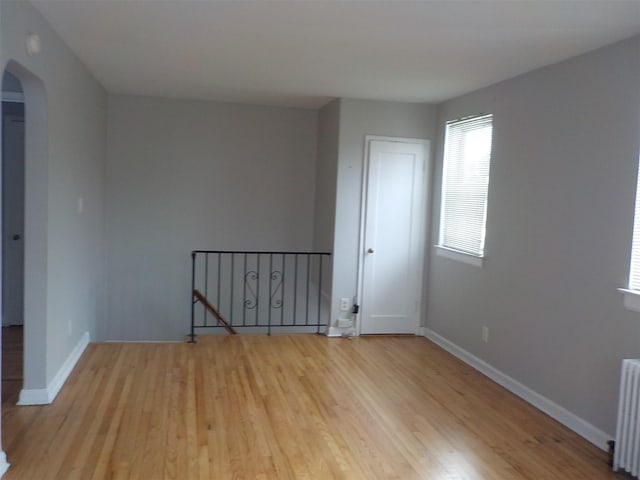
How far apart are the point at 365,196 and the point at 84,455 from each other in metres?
3.57

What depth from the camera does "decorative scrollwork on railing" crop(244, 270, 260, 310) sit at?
6.69m

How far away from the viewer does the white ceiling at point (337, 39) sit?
9.53 feet

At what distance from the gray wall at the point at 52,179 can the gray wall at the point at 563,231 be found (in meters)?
3.36

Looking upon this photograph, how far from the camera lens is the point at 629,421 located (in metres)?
2.95

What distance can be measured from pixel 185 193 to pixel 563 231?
4194 mm

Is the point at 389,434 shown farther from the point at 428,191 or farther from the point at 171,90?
the point at 171,90

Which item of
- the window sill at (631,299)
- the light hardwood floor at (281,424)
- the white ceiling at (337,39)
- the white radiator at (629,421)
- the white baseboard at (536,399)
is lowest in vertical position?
the light hardwood floor at (281,424)

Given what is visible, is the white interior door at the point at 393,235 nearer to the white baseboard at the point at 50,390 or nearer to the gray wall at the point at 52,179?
the gray wall at the point at 52,179

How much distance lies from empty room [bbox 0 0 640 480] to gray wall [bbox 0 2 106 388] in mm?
23

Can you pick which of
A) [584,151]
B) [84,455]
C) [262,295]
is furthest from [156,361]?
[584,151]

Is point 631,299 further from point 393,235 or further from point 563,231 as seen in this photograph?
point 393,235

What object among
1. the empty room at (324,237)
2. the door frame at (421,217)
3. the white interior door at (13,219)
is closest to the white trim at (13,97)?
the empty room at (324,237)

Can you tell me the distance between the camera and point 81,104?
4.60m

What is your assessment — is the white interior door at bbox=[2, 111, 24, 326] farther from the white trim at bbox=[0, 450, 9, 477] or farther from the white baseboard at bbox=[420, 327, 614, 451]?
the white baseboard at bbox=[420, 327, 614, 451]
